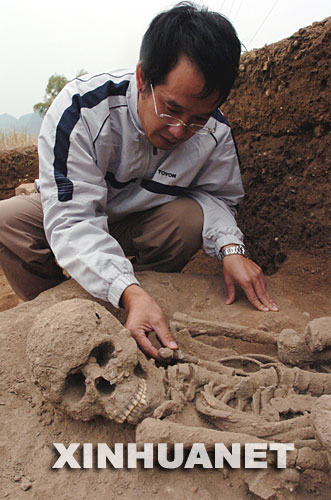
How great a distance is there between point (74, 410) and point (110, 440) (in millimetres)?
202

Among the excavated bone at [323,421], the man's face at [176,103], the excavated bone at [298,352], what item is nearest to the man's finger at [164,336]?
the excavated bone at [298,352]

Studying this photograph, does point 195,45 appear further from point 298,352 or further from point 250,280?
point 298,352

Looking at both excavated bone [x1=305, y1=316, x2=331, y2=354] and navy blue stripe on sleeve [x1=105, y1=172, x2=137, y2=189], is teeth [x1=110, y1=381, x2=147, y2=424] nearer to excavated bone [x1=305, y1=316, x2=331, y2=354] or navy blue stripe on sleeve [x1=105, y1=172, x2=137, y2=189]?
excavated bone [x1=305, y1=316, x2=331, y2=354]

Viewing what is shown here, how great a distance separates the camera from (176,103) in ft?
5.90

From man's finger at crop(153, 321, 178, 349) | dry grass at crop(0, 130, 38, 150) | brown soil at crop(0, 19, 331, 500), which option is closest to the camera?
brown soil at crop(0, 19, 331, 500)

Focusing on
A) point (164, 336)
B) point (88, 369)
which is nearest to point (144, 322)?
point (164, 336)

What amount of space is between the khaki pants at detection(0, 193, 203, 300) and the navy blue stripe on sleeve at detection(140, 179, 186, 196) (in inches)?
2.7

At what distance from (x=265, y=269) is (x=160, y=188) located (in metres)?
1.32

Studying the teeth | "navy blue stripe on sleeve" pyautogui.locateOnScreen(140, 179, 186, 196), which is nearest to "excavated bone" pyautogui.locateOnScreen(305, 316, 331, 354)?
the teeth

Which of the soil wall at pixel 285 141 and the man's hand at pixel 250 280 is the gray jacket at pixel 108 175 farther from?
the soil wall at pixel 285 141

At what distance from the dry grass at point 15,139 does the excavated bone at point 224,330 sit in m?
5.29

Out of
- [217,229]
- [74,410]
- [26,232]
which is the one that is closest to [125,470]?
[74,410]

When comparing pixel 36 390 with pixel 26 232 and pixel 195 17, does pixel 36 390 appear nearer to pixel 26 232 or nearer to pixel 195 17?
pixel 26 232

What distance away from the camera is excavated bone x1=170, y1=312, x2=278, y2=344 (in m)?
1.88
